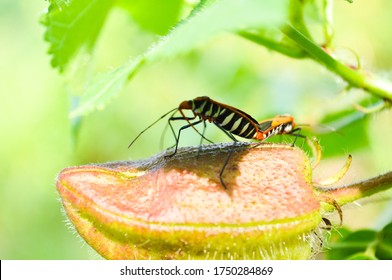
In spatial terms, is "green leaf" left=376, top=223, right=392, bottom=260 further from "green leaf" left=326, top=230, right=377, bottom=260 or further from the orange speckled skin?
the orange speckled skin

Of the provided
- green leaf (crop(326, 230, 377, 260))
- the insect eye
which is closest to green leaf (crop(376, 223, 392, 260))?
green leaf (crop(326, 230, 377, 260))

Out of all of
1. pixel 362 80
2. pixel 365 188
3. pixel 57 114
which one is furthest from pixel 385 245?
pixel 57 114

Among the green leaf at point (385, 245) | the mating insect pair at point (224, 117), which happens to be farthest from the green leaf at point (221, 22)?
the green leaf at point (385, 245)

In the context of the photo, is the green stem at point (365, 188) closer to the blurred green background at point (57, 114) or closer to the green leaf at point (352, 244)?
the green leaf at point (352, 244)

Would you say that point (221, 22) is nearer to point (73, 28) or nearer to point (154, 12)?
point (73, 28)

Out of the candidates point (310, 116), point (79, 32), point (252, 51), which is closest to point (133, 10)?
point (79, 32)

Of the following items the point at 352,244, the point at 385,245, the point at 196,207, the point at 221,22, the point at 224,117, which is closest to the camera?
the point at 221,22
